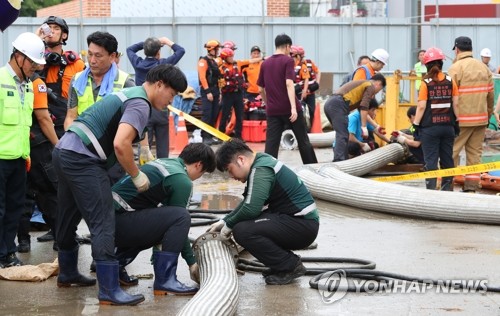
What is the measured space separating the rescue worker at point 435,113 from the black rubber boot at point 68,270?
17.5ft

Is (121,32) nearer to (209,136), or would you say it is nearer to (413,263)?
(209,136)

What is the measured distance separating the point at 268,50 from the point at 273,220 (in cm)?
1644

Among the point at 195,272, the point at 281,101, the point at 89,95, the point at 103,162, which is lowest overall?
the point at 195,272

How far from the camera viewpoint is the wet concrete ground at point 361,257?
6027mm

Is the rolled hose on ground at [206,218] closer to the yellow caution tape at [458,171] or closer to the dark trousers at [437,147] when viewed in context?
the yellow caution tape at [458,171]

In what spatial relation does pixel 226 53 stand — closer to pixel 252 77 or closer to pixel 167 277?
pixel 252 77

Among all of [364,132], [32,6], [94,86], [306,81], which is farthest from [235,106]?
[32,6]

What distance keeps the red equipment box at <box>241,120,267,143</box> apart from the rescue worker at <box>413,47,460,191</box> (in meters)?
6.99

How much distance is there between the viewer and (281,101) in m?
12.4

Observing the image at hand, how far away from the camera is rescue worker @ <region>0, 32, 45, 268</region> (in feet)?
23.3

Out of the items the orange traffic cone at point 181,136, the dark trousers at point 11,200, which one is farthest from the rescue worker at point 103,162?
the orange traffic cone at point 181,136

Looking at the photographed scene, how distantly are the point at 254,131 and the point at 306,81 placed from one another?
1.35 m

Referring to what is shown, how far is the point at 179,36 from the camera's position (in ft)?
74.4

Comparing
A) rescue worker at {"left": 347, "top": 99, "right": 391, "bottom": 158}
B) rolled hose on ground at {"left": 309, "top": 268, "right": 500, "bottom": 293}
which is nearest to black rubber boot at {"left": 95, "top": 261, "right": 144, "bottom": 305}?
rolled hose on ground at {"left": 309, "top": 268, "right": 500, "bottom": 293}
